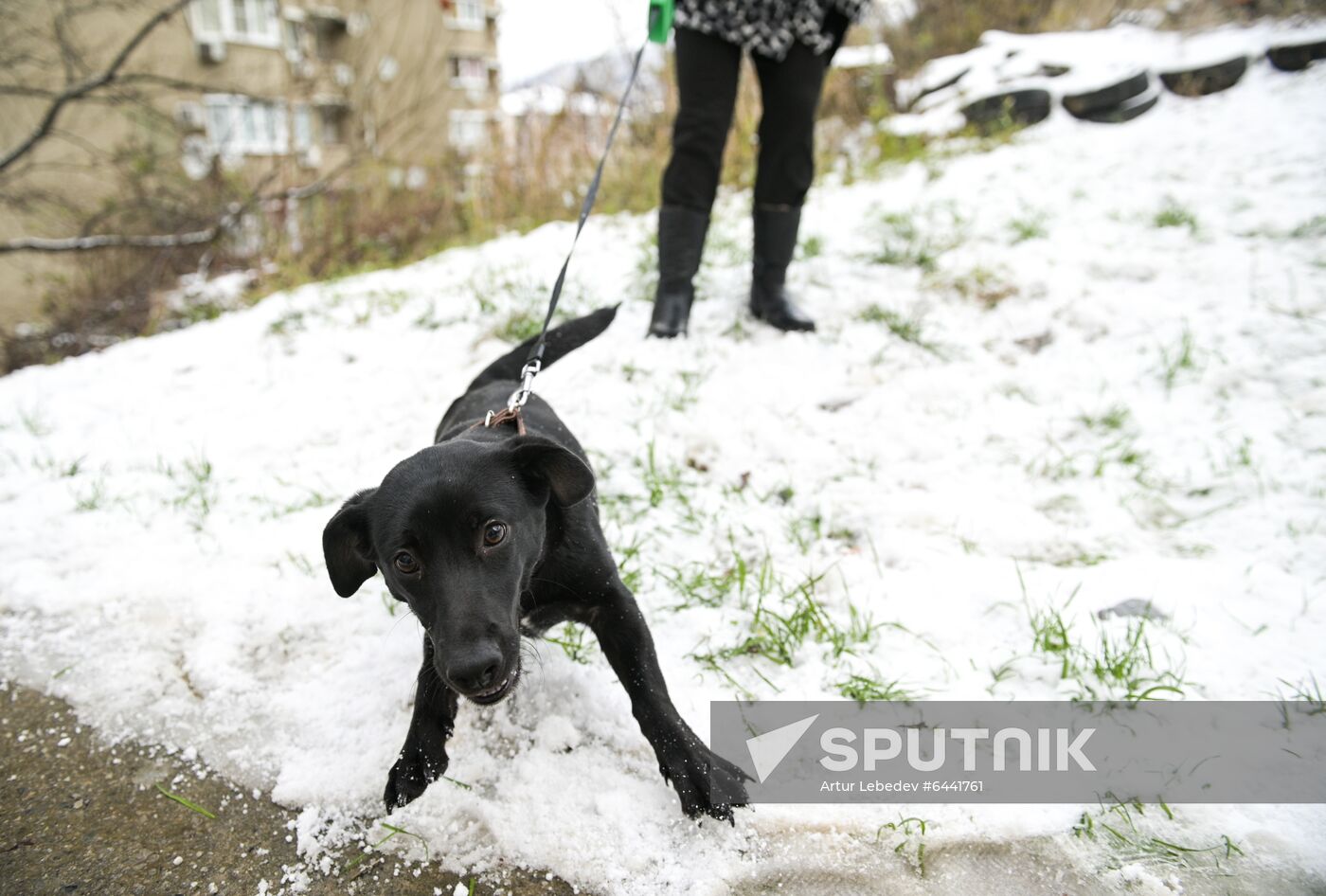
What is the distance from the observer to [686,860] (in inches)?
53.1

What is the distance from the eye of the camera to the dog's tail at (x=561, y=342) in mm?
2266

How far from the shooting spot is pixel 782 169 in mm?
3217

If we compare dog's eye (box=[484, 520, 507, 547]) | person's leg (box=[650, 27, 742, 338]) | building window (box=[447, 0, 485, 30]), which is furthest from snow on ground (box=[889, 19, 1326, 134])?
building window (box=[447, 0, 485, 30])

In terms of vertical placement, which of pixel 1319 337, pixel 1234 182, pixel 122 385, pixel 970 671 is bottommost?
pixel 970 671

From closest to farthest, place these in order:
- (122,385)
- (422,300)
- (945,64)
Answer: (122,385) → (422,300) → (945,64)

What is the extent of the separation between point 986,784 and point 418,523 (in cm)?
123

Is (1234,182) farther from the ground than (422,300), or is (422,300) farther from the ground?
(1234,182)

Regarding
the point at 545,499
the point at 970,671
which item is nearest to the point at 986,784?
the point at 970,671

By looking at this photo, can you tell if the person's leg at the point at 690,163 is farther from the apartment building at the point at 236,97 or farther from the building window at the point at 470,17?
the building window at the point at 470,17

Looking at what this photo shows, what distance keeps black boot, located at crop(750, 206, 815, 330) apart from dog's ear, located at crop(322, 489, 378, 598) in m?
2.35

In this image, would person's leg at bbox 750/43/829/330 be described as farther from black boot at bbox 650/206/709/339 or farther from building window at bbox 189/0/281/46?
building window at bbox 189/0/281/46

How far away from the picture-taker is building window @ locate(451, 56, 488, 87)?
87.0 feet

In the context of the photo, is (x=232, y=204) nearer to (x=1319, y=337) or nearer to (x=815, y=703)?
(x=815, y=703)

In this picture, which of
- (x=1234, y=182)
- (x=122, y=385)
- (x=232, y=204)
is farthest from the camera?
(x=232, y=204)
